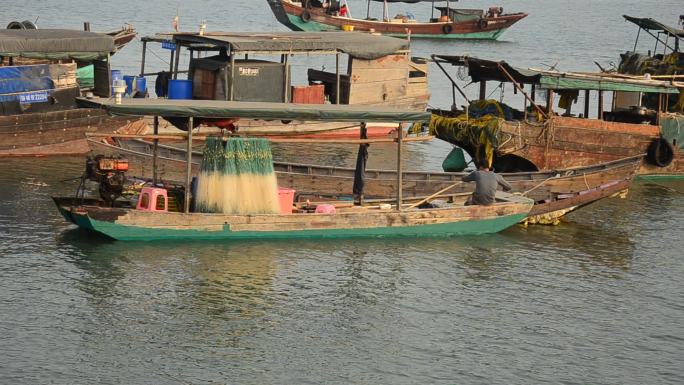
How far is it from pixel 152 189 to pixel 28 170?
7.57m

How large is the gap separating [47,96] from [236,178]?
9654 mm

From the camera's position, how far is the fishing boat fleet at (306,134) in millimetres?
20266

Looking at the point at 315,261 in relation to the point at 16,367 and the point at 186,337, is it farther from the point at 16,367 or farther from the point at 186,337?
the point at 16,367

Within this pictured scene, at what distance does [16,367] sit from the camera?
14.9 meters

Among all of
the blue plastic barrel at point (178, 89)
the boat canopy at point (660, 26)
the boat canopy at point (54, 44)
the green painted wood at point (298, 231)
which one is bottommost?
the green painted wood at point (298, 231)

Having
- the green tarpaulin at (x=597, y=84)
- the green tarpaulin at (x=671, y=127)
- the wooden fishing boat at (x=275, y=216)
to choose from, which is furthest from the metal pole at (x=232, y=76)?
the green tarpaulin at (x=671, y=127)

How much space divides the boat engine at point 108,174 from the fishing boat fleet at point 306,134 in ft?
0.08

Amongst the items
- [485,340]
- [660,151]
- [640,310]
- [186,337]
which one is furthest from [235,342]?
[660,151]

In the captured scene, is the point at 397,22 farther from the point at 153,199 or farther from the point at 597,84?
the point at 153,199

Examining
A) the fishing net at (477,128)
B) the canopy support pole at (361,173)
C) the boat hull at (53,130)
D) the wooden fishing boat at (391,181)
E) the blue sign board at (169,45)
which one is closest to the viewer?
the canopy support pole at (361,173)

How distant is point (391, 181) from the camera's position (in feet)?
77.7

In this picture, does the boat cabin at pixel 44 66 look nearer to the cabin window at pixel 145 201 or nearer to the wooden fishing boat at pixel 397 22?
the cabin window at pixel 145 201

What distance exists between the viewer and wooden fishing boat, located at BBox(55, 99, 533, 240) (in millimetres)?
19891

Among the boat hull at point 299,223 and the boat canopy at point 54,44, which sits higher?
the boat canopy at point 54,44
